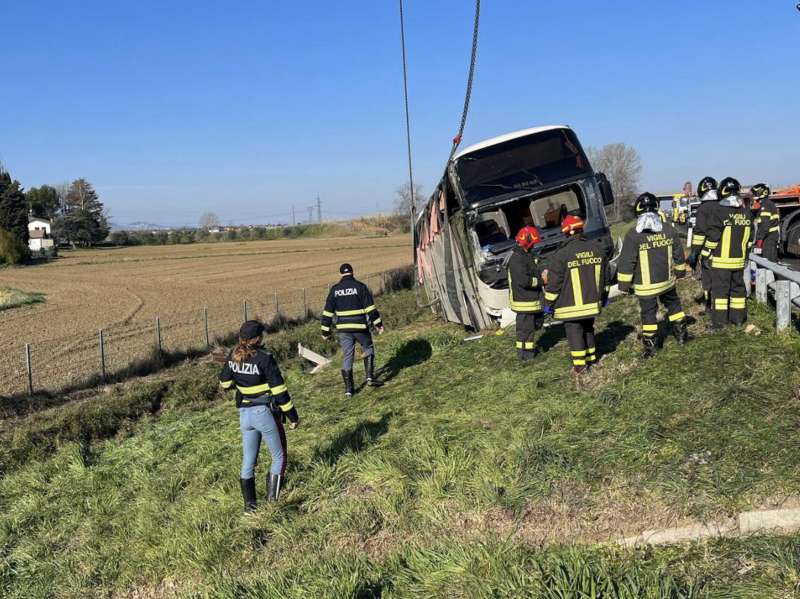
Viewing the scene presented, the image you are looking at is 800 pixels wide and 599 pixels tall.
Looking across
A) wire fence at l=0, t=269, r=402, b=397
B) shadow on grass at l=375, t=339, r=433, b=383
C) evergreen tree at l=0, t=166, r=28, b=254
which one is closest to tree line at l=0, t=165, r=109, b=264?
evergreen tree at l=0, t=166, r=28, b=254

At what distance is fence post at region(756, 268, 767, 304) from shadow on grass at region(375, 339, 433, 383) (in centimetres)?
499

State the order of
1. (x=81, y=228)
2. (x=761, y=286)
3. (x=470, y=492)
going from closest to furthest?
1. (x=470, y=492)
2. (x=761, y=286)
3. (x=81, y=228)

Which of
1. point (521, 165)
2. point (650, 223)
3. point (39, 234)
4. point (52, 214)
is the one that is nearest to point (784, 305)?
point (650, 223)

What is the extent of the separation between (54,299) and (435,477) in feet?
120

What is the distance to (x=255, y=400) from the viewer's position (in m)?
5.77

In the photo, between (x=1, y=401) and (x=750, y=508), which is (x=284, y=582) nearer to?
(x=750, y=508)

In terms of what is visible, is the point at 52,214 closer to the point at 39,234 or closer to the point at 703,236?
the point at 39,234

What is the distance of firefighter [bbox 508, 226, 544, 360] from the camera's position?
8438 millimetres

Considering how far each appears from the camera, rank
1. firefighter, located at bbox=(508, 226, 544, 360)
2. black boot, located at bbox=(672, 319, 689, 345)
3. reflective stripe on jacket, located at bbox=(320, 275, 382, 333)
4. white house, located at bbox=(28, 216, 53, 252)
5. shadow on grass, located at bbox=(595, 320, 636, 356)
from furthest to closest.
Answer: white house, located at bbox=(28, 216, 53, 252) < reflective stripe on jacket, located at bbox=(320, 275, 382, 333) < firefighter, located at bbox=(508, 226, 544, 360) < shadow on grass, located at bbox=(595, 320, 636, 356) < black boot, located at bbox=(672, 319, 689, 345)

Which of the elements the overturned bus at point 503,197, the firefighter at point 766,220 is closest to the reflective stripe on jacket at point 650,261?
the overturned bus at point 503,197

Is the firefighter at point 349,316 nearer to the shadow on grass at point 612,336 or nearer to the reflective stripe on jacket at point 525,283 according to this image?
the reflective stripe on jacket at point 525,283

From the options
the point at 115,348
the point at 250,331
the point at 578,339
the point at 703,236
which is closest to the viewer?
the point at 250,331

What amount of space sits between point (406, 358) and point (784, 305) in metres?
6.06

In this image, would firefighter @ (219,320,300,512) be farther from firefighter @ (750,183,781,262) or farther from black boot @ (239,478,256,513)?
firefighter @ (750,183,781,262)
